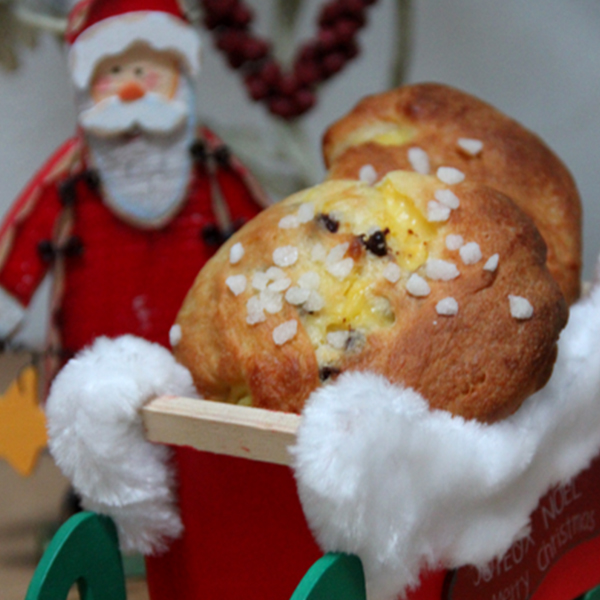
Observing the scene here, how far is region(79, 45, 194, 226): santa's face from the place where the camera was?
3.14ft

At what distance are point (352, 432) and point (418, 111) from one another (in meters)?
0.43

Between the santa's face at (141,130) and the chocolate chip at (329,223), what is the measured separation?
0.49m

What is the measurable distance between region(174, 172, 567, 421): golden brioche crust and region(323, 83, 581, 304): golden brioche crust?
0.12m

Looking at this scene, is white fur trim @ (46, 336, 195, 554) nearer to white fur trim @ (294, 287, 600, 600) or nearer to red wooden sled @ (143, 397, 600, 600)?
red wooden sled @ (143, 397, 600, 600)

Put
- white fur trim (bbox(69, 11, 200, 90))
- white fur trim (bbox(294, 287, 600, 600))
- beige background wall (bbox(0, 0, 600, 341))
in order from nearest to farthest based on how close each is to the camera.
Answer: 1. white fur trim (bbox(294, 287, 600, 600))
2. white fur trim (bbox(69, 11, 200, 90))
3. beige background wall (bbox(0, 0, 600, 341))

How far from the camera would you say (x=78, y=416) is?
539mm

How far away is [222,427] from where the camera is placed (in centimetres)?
48

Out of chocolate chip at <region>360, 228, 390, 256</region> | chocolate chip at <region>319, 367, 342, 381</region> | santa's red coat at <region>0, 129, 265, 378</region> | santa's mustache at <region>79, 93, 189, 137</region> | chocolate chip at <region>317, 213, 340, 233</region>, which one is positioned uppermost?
chocolate chip at <region>317, 213, 340, 233</region>

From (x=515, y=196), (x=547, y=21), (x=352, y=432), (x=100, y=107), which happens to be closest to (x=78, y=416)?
(x=352, y=432)

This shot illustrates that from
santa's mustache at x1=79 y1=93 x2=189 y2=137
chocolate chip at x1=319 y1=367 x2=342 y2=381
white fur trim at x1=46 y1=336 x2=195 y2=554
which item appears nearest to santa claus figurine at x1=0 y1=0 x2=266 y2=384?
santa's mustache at x1=79 y1=93 x2=189 y2=137

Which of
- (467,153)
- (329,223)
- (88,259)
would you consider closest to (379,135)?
(467,153)

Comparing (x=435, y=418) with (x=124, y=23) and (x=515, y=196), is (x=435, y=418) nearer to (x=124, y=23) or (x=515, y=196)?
(x=515, y=196)

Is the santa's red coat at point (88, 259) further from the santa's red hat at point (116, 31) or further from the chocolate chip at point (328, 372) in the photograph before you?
the chocolate chip at point (328, 372)

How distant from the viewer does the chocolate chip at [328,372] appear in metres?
0.51
